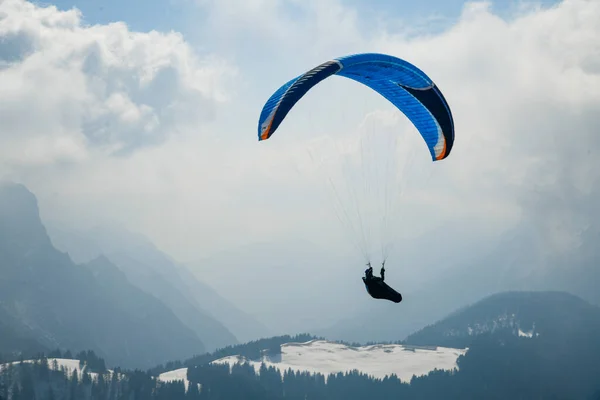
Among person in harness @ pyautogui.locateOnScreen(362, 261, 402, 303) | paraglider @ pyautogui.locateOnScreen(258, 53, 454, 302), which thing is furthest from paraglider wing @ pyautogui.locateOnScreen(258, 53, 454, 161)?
person in harness @ pyautogui.locateOnScreen(362, 261, 402, 303)

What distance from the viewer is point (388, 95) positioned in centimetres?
3931

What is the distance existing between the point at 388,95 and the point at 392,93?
0.53m

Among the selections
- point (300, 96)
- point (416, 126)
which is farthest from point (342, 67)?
point (416, 126)

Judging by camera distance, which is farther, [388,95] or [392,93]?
[388,95]

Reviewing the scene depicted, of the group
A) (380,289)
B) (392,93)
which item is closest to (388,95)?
(392,93)

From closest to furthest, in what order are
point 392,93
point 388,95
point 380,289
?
point 380,289 → point 392,93 → point 388,95

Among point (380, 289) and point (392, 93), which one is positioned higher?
point (392, 93)

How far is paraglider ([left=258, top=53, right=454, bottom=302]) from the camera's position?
31.3 metres

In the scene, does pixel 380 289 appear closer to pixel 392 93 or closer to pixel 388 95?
pixel 392 93

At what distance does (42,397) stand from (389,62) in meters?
199

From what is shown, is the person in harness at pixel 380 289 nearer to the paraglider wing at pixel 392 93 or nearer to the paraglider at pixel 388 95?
the paraglider at pixel 388 95

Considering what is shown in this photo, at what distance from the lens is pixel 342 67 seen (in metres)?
33.2

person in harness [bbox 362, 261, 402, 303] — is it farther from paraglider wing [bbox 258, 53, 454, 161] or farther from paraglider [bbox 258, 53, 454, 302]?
paraglider wing [bbox 258, 53, 454, 161]

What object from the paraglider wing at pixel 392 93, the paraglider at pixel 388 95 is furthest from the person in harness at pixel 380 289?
the paraglider wing at pixel 392 93
